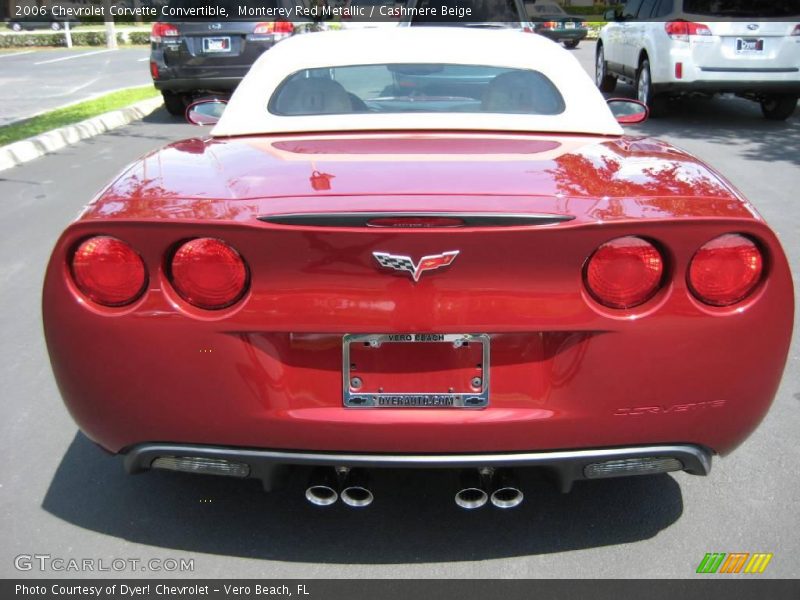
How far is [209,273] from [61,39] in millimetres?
34235

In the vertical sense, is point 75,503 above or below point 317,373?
below

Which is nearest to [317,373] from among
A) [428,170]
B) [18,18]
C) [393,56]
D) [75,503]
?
[428,170]

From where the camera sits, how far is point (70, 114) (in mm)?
12023

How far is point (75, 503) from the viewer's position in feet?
9.93

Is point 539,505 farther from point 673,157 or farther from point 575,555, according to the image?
point 673,157

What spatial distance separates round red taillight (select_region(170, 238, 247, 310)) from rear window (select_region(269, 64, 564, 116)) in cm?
148

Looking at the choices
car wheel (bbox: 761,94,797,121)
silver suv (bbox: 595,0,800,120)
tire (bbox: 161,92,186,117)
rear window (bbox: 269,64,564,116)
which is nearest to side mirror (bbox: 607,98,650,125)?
rear window (bbox: 269,64,564,116)

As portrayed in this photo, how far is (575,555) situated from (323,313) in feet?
3.70

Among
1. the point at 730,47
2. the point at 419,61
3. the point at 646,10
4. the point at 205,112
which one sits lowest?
the point at 730,47

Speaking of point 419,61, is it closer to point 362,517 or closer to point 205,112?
point 205,112

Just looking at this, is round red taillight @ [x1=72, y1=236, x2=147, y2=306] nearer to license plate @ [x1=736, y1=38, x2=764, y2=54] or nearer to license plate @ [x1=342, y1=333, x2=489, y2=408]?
license plate @ [x1=342, y1=333, x2=489, y2=408]

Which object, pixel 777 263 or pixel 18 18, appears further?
pixel 18 18

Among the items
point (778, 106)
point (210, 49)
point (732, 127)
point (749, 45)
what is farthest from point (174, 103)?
point (778, 106)

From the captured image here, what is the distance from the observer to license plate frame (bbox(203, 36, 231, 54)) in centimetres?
1181
